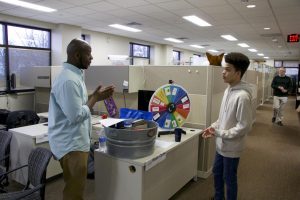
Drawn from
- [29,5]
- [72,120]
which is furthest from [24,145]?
[29,5]

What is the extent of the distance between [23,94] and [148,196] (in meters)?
4.65

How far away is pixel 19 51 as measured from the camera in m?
5.91

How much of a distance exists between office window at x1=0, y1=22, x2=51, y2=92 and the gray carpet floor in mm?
3662

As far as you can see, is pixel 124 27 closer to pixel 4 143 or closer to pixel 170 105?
pixel 170 105

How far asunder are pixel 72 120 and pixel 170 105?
1272 millimetres

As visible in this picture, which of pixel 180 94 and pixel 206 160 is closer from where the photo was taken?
pixel 180 94

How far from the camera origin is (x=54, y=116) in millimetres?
1700

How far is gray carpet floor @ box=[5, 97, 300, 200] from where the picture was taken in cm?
268

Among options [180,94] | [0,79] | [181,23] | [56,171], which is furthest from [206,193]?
[0,79]

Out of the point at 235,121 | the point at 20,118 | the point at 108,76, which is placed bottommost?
the point at 20,118

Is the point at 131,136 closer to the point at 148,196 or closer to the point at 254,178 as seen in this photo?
the point at 148,196

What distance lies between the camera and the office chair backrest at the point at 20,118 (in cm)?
382

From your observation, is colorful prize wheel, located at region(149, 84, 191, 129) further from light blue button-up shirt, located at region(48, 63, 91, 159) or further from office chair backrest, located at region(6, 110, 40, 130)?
office chair backrest, located at region(6, 110, 40, 130)

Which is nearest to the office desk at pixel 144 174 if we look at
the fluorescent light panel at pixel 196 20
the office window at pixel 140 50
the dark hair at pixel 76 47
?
the dark hair at pixel 76 47
